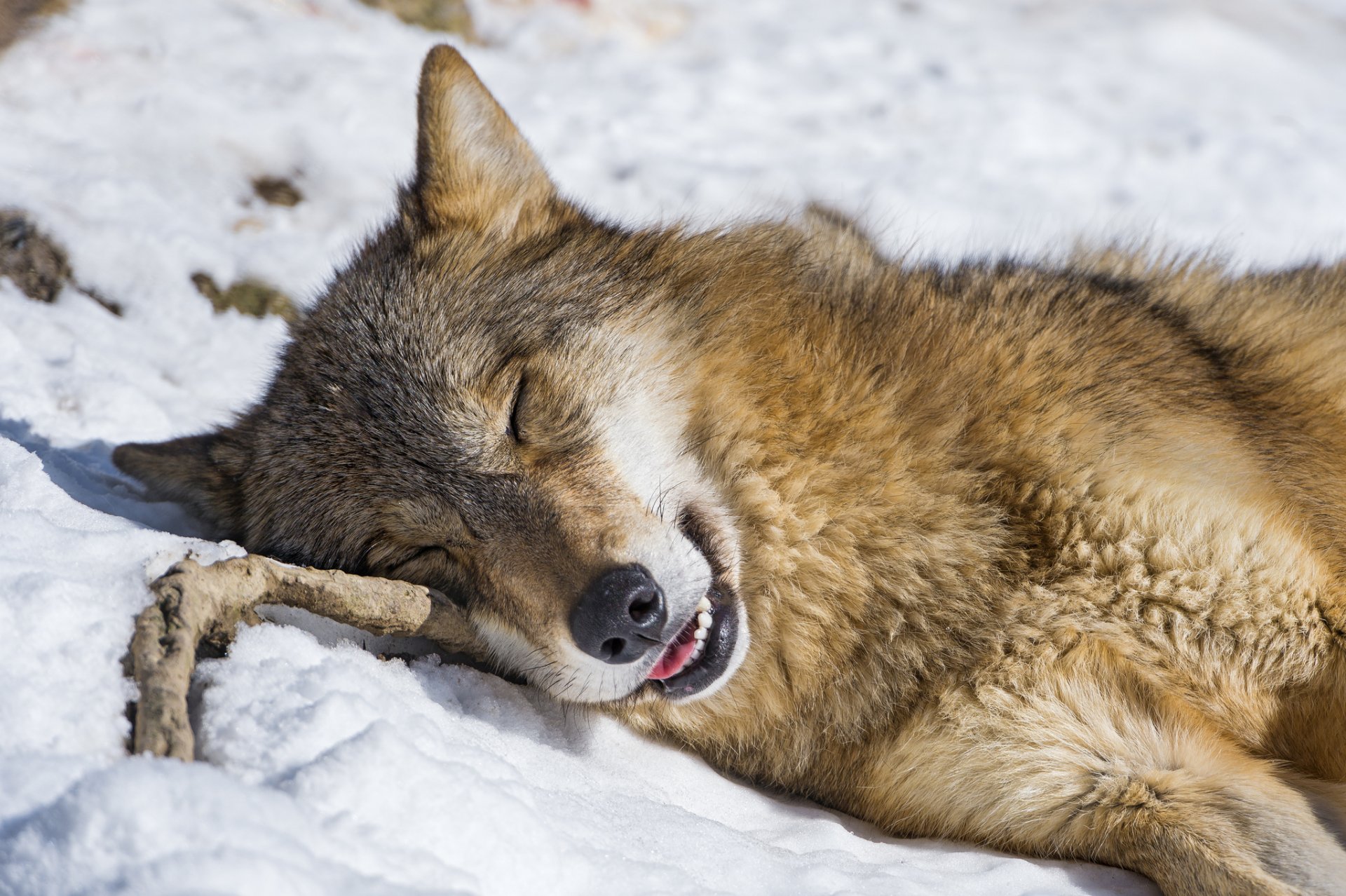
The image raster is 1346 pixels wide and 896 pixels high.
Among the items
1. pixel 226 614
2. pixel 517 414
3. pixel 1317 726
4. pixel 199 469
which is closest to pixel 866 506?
pixel 517 414

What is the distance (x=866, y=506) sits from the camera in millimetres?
2572

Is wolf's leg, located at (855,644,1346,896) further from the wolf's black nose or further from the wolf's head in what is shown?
the wolf's black nose

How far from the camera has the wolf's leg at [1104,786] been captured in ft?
6.95

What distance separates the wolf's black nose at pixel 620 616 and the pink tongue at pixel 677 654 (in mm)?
158

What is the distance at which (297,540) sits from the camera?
2.78 meters

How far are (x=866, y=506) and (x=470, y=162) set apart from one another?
1.54m

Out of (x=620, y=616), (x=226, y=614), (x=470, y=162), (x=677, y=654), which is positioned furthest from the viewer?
→ (x=470, y=162)

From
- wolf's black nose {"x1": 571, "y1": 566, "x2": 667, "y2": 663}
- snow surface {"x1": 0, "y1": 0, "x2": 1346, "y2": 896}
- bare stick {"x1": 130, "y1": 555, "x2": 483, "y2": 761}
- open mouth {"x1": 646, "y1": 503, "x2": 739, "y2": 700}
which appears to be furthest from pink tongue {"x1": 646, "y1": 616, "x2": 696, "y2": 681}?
bare stick {"x1": 130, "y1": 555, "x2": 483, "y2": 761}

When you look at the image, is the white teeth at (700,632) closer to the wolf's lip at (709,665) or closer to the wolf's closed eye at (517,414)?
the wolf's lip at (709,665)

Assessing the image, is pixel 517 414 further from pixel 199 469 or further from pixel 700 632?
pixel 199 469

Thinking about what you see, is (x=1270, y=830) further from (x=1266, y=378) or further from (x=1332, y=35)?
(x=1332, y=35)

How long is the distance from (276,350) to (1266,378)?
288cm

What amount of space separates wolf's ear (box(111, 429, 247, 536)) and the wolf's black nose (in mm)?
1340

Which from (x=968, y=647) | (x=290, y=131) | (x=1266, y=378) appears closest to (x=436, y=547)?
(x=968, y=647)
